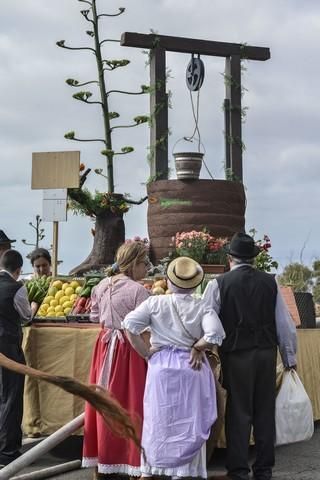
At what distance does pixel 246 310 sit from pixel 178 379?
2.66ft

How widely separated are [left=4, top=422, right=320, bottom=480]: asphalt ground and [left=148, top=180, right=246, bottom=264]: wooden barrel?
4209 millimetres

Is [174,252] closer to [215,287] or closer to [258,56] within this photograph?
[258,56]

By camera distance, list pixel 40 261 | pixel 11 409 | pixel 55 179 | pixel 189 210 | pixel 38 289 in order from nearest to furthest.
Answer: pixel 11 409 → pixel 38 289 → pixel 40 261 → pixel 55 179 → pixel 189 210

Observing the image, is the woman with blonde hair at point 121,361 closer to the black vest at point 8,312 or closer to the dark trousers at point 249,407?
the dark trousers at point 249,407

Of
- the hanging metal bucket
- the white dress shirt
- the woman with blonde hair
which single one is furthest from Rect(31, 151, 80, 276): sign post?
the woman with blonde hair

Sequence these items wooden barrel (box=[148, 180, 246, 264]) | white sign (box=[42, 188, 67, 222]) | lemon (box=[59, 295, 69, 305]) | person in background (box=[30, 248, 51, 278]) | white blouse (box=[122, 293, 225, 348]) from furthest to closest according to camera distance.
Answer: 1. wooden barrel (box=[148, 180, 246, 264])
2. white sign (box=[42, 188, 67, 222])
3. person in background (box=[30, 248, 51, 278])
4. lemon (box=[59, 295, 69, 305])
5. white blouse (box=[122, 293, 225, 348])

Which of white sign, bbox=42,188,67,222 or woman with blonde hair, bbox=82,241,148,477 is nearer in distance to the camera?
woman with blonde hair, bbox=82,241,148,477

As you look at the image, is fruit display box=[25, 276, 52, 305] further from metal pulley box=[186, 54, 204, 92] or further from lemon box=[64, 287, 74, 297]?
metal pulley box=[186, 54, 204, 92]

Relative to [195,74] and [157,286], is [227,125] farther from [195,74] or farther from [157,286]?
[157,286]

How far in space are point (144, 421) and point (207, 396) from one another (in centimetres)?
44

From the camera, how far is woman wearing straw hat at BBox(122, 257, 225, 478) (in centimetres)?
552

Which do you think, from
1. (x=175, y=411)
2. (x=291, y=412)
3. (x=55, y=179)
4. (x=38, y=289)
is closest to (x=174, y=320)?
(x=175, y=411)

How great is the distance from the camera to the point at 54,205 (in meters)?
10.2

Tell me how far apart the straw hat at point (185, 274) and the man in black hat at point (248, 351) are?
35 cm
